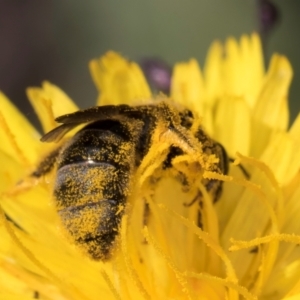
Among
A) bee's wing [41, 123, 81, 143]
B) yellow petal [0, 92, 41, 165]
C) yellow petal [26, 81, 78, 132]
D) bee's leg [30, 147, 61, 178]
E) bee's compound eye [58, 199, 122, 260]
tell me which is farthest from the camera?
yellow petal [26, 81, 78, 132]

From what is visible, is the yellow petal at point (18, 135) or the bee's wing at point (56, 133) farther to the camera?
the yellow petal at point (18, 135)

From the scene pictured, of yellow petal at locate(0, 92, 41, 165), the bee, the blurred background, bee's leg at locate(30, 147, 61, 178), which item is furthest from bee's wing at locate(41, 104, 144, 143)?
the blurred background

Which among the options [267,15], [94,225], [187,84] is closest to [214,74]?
[187,84]

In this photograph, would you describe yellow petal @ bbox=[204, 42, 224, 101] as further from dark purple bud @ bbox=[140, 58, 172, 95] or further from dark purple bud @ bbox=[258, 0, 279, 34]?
dark purple bud @ bbox=[258, 0, 279, 34]

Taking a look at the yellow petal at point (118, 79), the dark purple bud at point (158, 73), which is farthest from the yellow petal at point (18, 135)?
the dark purple bud at point (158, 73)

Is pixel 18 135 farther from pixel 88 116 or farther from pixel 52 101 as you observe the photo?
pixel 88 116

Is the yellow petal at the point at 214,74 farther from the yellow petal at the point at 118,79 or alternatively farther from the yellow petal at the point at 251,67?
the yellow petal at the point at 118,79

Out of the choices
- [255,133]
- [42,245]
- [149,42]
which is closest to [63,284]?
[42,245]
